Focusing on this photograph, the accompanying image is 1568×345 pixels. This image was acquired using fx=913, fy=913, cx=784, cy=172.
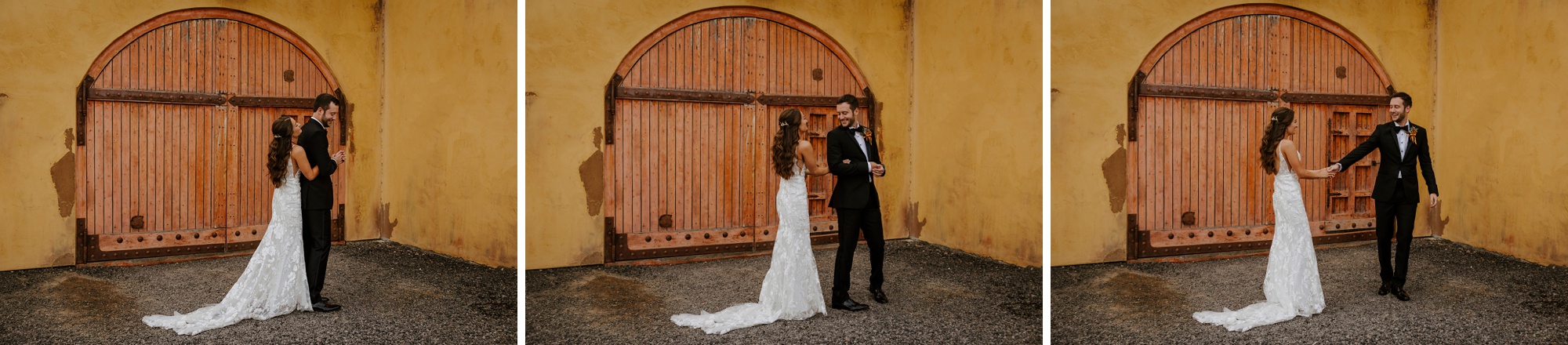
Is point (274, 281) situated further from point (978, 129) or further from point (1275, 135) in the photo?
point (1275, 135)

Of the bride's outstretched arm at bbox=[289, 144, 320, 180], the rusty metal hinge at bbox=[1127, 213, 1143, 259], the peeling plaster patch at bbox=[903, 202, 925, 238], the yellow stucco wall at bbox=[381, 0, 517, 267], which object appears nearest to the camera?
the bride's outstretched arm at bbox=[289, 144, 320, 180]

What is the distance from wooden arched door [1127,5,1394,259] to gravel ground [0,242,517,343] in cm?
310

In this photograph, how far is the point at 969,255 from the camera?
179 inches

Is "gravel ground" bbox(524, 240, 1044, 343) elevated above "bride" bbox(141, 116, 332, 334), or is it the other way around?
"bride" bbox(141, 116, 332, 334)

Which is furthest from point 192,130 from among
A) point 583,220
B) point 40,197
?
point 583,220

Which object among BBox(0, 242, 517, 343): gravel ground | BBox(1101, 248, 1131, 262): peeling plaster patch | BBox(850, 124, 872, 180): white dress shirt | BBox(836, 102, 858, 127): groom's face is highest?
BBox(836, 102, 858, 127): groom's face

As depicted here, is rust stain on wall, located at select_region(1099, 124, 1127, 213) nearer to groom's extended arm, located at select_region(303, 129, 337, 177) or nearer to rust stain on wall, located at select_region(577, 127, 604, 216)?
rust stain on wall, located at select_region(577, 127, 604, 216)

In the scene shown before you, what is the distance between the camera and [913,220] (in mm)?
5156

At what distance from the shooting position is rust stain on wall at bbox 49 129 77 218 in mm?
4504

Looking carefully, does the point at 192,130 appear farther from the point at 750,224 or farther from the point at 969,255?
the point at 969,255

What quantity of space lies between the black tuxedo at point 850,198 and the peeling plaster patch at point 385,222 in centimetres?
298

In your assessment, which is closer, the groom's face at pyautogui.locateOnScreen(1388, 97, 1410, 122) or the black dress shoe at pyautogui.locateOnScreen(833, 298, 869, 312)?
the black dress shoe at pyautogui.locateOnScreen(833, 298, 869, 312)

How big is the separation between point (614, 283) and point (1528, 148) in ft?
14.9

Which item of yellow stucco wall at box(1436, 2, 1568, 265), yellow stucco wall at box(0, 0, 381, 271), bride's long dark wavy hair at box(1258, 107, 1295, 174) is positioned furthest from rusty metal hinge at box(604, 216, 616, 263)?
yellow stucco wall at box(1436, 2, 1568, 265)
